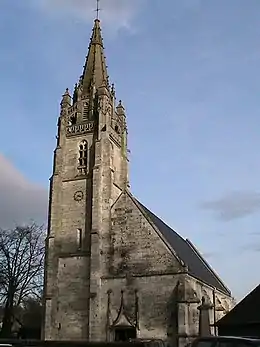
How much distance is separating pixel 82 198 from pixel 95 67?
1279 centimetres

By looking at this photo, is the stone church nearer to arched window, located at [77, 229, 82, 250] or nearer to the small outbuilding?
arched window, located at [77, 229, 82, 250]

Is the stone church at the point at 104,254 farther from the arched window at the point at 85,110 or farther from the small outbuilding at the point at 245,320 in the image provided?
the small outbuilding at the point at 245,320

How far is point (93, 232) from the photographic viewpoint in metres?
32.3

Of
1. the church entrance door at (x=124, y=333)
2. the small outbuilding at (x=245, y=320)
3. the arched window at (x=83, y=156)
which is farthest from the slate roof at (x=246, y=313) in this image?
the arched window at (x=83, y=156)

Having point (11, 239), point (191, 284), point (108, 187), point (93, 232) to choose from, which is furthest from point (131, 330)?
point (11, 239)

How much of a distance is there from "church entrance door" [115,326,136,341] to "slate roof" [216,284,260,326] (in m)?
10.1

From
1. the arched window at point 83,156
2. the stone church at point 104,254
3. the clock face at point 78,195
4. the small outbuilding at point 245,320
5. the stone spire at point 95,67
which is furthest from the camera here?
the stone spire at point 95,67

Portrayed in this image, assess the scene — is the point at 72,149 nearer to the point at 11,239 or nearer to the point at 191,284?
the point at 11,239

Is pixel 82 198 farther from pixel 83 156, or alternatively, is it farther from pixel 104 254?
pixel 104 254

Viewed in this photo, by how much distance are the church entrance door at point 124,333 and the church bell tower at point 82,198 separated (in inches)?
56.3

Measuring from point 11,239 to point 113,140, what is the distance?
1233 cm

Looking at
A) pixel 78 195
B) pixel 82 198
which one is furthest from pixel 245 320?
pixel 78 195

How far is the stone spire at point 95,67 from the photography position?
3959 cm

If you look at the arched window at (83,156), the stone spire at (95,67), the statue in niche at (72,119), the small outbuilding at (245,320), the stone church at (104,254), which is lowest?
the small outbuilding at (245,320)
